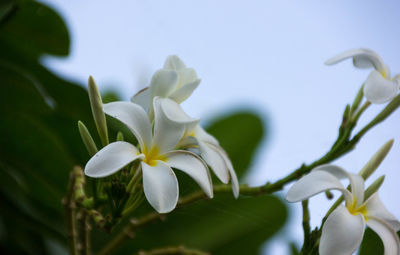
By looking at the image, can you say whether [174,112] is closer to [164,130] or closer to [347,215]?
[164,130]

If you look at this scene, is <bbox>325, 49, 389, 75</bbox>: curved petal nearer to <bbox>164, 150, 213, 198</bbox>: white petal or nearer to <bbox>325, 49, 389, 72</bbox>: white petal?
<bbox>325, 49, 389, 72</bbox>: white petal

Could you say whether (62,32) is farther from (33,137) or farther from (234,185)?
(234,185)

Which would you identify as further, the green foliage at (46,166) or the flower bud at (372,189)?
A: the green foliage at (46,166)

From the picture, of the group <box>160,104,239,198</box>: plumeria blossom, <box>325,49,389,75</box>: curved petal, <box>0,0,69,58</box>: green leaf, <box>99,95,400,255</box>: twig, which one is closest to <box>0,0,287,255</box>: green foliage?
<box>0,0,69,58</box>: green leaf

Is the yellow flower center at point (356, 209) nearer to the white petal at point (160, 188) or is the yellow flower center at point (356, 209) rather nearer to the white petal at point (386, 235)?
the white petal at point (386, 235)

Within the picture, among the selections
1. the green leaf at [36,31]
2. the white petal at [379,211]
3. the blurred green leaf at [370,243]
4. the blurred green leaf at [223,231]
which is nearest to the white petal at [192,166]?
the white petal at [379,211]

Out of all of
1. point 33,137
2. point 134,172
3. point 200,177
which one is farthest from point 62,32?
point 200,177

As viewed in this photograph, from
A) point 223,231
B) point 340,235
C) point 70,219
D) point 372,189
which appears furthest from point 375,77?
point 223,231
